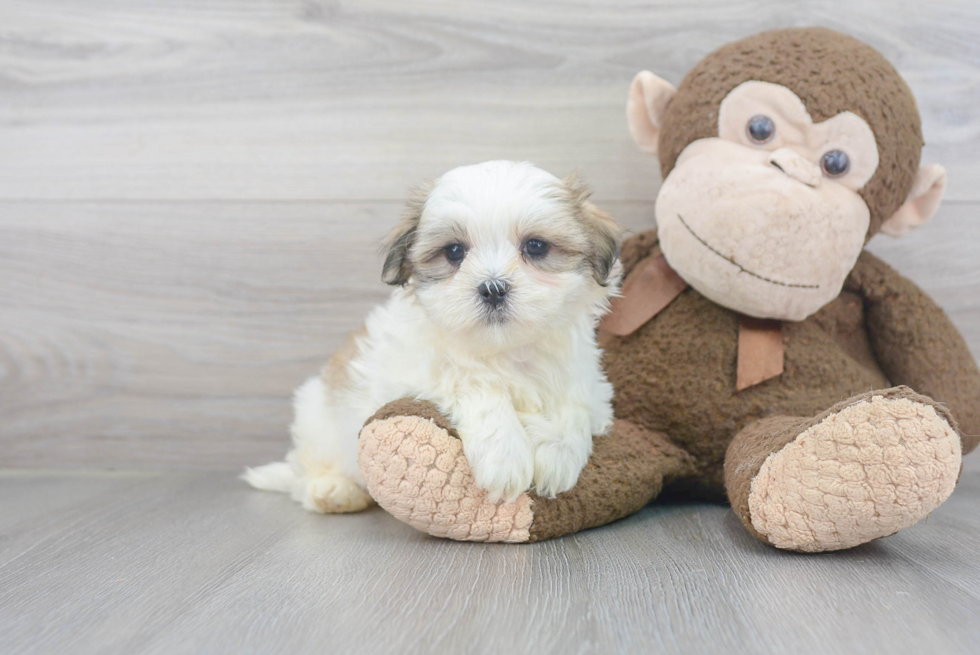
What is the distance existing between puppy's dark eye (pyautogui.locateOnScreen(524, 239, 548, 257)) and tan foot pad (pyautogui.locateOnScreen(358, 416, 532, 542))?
31 cm

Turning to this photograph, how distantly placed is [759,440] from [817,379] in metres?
0.28

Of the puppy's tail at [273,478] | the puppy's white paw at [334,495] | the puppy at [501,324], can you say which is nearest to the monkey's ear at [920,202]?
the puppy at [501,324]

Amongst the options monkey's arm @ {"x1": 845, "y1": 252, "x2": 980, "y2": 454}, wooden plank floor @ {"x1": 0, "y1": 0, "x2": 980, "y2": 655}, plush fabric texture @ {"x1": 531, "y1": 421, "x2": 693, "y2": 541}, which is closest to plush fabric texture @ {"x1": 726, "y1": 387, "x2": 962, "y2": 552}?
plush fabric texture @ {"x1": 531, "y1": 421, "x2": 693, "y2": 541}

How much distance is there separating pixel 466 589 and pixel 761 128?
94 cm

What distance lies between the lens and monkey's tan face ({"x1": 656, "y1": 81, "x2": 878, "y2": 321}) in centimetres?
124

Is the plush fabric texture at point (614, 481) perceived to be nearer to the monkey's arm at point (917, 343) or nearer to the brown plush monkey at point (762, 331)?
the brown plush monkey at point (762, 331)

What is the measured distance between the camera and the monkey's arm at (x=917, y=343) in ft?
4.50

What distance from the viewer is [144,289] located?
1790 mm

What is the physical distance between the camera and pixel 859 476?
986 mm

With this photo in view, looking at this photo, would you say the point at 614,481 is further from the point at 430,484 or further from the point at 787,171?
the point at 787,171

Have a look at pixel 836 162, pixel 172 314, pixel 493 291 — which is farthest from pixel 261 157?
pixel 836 162

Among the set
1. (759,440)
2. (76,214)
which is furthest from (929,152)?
(76,214)

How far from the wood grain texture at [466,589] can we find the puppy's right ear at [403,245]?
1.44ft

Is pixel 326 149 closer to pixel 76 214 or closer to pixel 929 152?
pixel 76 214
